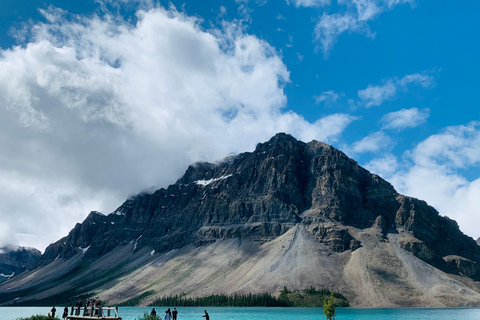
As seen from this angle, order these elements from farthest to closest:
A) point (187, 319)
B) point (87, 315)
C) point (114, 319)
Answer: point (187, 319) < point (87, 315) < point (114, 319)

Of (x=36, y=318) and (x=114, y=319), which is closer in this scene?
(x=114, y=319)

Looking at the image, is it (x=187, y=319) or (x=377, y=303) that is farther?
(x=377, y=303)

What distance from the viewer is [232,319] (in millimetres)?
109375

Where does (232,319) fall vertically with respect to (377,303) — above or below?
below

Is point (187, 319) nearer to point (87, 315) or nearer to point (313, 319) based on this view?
point (313, 319)

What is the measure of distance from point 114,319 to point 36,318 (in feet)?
43.3

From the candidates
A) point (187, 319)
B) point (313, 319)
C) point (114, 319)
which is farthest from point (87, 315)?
point (313, 319)

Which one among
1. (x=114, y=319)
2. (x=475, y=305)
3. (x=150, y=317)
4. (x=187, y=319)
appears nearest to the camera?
(x=114, y=319)

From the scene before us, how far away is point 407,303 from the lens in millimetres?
199750

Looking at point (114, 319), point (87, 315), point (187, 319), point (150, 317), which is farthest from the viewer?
point (187, 319)

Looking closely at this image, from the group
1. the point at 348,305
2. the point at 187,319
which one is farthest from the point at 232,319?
the point at 348,305

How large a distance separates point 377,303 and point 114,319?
179m

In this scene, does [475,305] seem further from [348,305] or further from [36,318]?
[36,318]

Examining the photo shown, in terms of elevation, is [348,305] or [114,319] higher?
[348,305]
